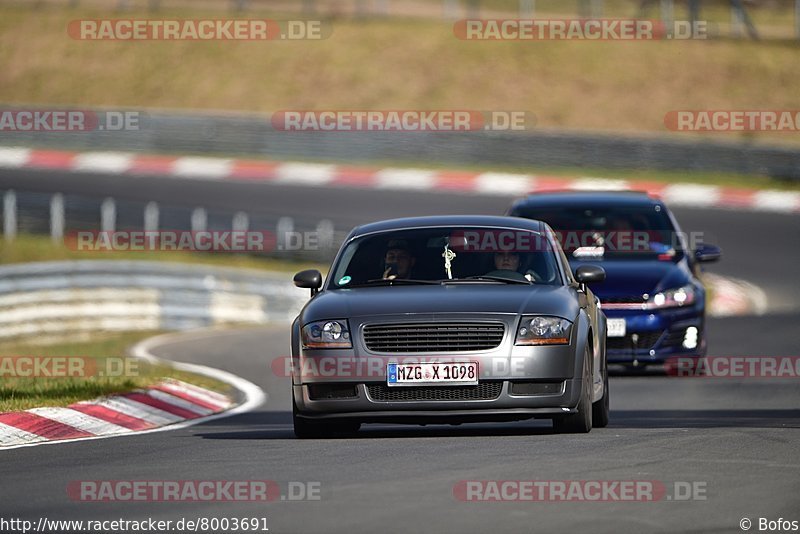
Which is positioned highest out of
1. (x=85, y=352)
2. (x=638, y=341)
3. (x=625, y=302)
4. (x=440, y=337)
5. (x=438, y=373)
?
(x=440, y=337)

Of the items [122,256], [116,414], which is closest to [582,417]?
[116,414]

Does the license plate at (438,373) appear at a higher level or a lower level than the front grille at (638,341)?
higher

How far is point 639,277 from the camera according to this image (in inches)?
591

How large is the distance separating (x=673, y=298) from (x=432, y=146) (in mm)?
20486

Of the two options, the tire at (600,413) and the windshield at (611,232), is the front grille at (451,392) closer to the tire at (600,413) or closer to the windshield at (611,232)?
the tire at (600,413)

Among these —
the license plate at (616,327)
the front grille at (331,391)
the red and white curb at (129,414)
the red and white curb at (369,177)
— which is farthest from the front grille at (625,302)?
the red and white curb at (369,177)

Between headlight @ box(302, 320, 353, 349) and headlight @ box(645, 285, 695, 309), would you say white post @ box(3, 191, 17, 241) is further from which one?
headlight @ box(302, 320, 353, 349)

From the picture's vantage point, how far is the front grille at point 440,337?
9.70 m

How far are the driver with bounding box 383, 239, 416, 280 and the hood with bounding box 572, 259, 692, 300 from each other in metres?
4.38

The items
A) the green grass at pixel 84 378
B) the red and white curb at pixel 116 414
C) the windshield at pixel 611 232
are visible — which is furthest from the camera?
the windshield at pixel 611 232

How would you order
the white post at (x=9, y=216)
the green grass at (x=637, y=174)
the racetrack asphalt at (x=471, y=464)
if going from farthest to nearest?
1. the green grass at (x=637, y=174)
2. the white post at (x=9, y=216)
3. the racetrack asphalt at (x=471, y=464)

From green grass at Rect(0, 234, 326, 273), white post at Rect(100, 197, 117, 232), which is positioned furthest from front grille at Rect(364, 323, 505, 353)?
white post at Rect(100, 197, 117, 232)

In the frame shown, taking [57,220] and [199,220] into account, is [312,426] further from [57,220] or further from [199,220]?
[57,220]

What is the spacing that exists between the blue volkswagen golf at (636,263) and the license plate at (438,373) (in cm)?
530
